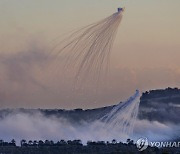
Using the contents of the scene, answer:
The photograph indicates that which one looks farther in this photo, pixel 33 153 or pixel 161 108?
pixel 161 108

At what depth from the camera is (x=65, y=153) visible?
161m

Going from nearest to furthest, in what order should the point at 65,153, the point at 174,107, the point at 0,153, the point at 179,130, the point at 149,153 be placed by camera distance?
the point at 149,153
the point at 0,153
the point at 65,153
the point at 179,130
the point at 174,107

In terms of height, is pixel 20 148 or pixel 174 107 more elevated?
pixel 174 107

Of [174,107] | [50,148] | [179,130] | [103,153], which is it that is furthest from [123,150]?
[174,107]

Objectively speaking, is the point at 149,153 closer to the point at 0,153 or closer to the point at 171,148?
the point at 171,148

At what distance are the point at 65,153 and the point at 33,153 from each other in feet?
21.5

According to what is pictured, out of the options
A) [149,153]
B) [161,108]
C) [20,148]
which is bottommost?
[149,153]

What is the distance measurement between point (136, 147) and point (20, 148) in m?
33.6

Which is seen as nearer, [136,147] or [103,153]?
[136,147]

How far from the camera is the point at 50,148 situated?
16625 centimetres

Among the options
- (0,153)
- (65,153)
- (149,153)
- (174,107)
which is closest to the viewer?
(149,153)

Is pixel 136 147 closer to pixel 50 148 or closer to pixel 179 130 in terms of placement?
pixel 50 148

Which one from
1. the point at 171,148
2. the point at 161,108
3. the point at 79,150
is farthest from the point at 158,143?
the point at 161,108

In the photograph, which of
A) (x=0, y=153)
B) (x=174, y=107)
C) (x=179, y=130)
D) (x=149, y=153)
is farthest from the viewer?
(x=174, y=107)
